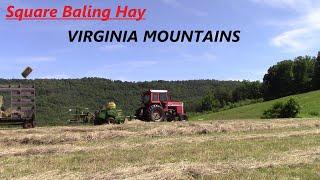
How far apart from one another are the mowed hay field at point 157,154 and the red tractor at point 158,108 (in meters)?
8.66

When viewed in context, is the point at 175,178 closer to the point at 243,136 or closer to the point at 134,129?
the point at 243,136

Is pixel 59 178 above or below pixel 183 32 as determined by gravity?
below

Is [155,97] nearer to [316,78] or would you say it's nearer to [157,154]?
[157,154]

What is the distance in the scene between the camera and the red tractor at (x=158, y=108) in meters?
33.9

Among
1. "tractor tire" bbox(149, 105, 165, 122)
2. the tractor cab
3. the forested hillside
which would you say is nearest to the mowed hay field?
"tractor tire" bbox(149, 105, 165, 122)

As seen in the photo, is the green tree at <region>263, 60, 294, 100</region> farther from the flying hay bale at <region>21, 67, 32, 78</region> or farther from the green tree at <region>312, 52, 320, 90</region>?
the flying hay bale at <region>21, 67, 32, 78</region>

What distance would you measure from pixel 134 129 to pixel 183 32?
209 inches

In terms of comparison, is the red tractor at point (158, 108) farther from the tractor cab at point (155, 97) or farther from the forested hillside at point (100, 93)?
the forested hillside at point (100, 93)

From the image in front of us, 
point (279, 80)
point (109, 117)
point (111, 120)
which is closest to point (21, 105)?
point (109, 117)

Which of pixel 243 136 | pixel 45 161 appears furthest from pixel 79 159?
pixel 243 136

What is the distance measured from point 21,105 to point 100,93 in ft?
208

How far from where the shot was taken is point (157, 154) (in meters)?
16.0

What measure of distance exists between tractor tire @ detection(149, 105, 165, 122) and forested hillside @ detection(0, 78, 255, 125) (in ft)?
77.6

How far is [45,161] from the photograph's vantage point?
49.5 feet
